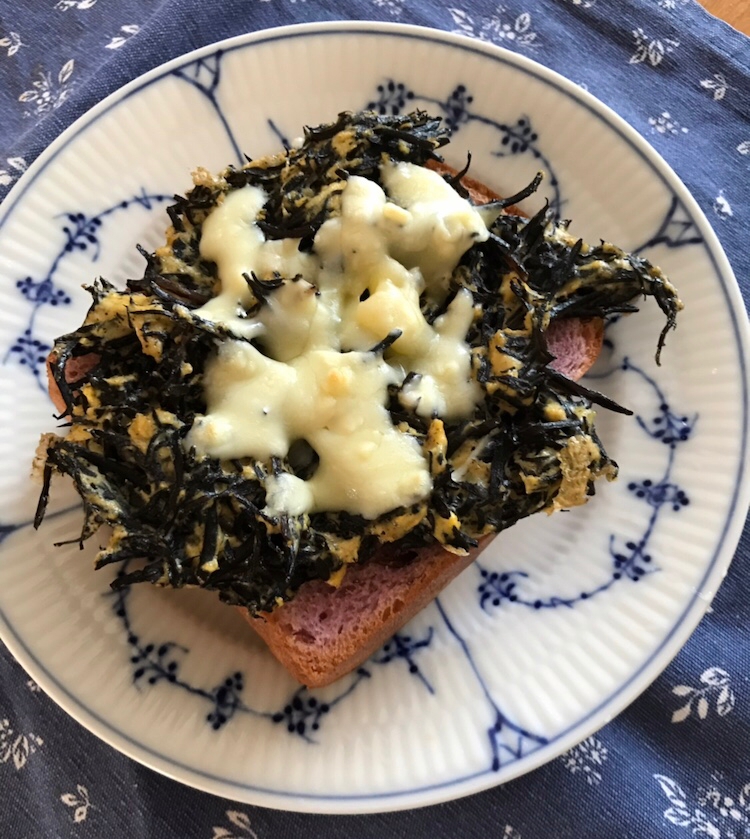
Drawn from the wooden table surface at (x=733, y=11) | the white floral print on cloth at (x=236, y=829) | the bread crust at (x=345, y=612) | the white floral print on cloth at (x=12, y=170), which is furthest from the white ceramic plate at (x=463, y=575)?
the wooden table surface at (x=733, y=11)

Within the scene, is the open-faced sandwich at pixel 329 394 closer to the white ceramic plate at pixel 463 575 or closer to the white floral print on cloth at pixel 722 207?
the white ceramic plate at pixel 463 575

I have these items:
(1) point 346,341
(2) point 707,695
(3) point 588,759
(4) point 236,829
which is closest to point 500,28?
(1) point 346,341

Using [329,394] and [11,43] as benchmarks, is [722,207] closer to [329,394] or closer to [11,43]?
[329,394]

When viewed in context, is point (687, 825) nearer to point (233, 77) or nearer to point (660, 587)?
point (660, 587)

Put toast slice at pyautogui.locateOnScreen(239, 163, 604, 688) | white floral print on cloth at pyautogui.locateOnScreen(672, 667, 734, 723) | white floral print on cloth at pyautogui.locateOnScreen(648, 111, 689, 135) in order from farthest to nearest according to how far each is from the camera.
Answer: white floral print on cloth at pyautogui.locateOnScreen(648, 111, 689, 135)
white floral print on cloth at pyautogui.locateOnScreen(672, 667, 734, 723)
toast slice at pyautogui.locateOnScreen(239, 163, 604, 688)

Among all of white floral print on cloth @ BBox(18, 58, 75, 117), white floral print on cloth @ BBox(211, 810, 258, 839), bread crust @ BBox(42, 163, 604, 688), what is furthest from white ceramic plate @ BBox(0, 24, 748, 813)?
white floral print on cloth @ BBox(18, 58, 75, 117)

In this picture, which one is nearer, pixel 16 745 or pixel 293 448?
pixel 293 448

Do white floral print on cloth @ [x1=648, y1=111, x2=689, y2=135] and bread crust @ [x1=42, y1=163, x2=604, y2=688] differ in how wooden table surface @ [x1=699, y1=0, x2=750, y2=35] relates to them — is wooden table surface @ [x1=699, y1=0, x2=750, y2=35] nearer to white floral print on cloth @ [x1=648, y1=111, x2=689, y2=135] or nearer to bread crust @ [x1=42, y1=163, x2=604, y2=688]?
white floral print on cloth @ [x1=648, y1=111, x2=689, y2=135]
